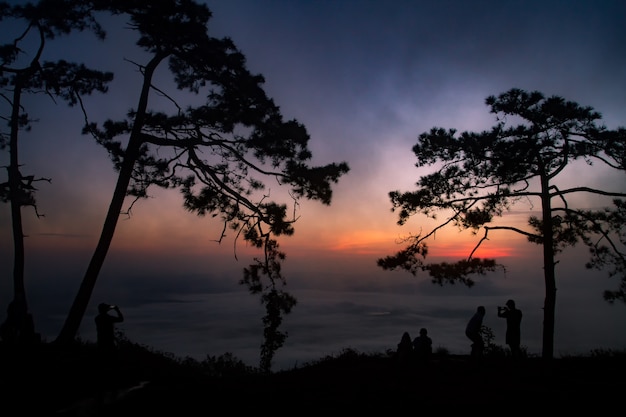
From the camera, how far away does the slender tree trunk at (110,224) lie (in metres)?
14.0

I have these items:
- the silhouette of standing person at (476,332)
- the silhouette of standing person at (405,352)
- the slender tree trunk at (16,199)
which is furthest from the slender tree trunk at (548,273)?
the slender tree trunk at (16,199)

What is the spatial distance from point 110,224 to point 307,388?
914cm

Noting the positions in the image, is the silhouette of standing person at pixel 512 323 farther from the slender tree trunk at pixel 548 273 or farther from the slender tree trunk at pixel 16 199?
the slender tree trunk at pixel 16 199

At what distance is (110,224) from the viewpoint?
14.8 m

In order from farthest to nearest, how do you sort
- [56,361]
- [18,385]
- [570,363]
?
1. [570,363]
2. [56,361]
3. [18,385]

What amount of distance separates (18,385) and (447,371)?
1127cm

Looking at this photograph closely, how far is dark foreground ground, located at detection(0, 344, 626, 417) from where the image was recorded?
8.47 m

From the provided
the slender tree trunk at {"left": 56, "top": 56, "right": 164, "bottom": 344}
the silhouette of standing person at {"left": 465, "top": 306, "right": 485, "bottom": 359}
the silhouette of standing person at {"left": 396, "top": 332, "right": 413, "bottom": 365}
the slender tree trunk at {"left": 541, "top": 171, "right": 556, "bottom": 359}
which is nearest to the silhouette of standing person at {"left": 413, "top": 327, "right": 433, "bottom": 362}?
the silhouette of standing person at {"left": 396, "top": 332, "right": 413, "bottom": 365}

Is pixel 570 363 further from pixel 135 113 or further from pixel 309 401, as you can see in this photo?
pixel 135 113

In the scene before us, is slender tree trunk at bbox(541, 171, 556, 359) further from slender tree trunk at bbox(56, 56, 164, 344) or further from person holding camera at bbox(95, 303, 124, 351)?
slender tree trunk at bbox(56, 56, 164, 344)

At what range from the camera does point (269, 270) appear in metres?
14.9

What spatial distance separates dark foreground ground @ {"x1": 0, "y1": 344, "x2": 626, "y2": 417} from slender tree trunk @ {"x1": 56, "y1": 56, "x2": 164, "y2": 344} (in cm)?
95

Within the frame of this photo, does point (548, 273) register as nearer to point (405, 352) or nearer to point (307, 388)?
point (405, 352)

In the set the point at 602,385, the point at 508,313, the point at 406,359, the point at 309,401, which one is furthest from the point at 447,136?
the point at 309,401
